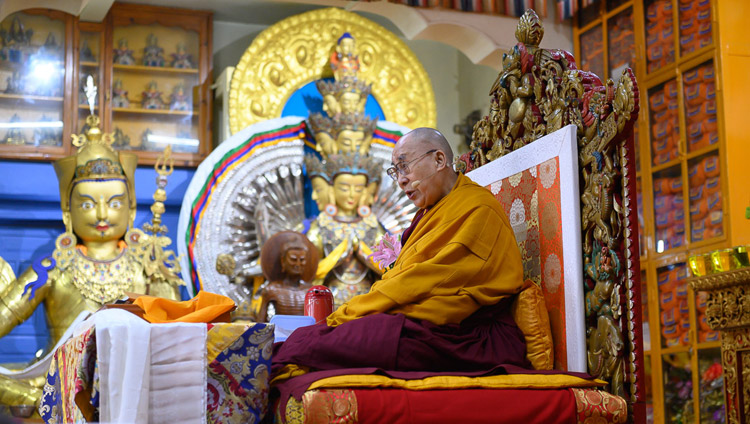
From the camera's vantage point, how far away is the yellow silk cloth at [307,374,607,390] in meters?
2.27

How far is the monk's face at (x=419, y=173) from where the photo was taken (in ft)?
9.86

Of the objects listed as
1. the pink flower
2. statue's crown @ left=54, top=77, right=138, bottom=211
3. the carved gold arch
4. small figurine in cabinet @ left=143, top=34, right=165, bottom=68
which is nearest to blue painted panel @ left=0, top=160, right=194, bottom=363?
statue's crown @ left=54, top=77, right=138, bottom=211

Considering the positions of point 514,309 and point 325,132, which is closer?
point 514,309

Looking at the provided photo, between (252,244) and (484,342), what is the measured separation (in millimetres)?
4184

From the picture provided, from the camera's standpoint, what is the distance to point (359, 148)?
678 centimetres

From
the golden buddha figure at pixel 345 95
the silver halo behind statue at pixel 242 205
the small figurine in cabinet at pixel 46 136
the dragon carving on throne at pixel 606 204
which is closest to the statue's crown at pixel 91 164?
the silver halo behind statue at pixel 242 205

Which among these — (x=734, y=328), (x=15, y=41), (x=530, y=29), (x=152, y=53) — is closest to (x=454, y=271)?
(x=530, y=29)

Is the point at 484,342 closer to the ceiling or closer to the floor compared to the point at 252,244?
closer to the floor

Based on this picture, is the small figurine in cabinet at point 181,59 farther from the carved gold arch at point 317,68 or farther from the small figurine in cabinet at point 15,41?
the small figurine in cabinet at point 15,41

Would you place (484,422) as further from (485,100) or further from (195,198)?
(485,100)

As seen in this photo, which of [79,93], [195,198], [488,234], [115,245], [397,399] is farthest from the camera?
[79,93]

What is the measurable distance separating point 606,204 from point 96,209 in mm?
4017

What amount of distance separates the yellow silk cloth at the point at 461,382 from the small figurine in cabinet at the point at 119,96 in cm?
531

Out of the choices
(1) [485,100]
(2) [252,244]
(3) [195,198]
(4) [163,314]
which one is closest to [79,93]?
(3) [195,198]
